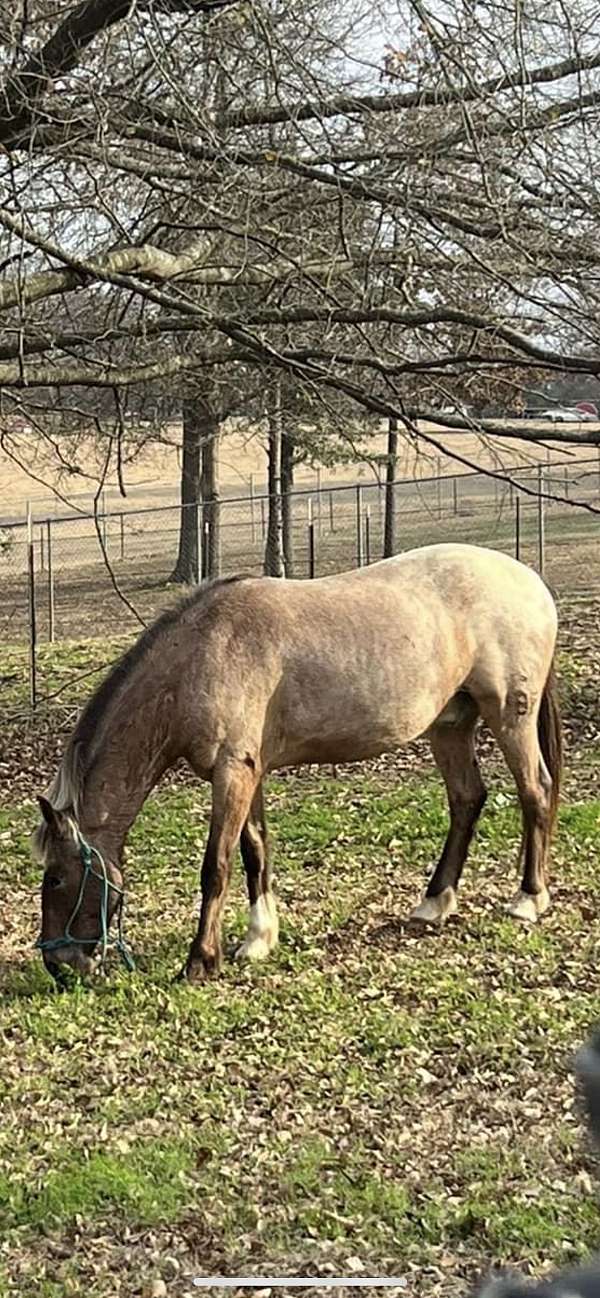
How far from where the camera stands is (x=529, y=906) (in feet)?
21.1

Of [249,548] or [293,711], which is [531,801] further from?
[249,548]

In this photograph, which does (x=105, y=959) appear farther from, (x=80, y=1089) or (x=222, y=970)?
(x=80, y=1089)

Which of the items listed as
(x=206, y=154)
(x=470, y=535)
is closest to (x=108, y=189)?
(x=206, y=154)

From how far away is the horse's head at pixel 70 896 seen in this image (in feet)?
19.1

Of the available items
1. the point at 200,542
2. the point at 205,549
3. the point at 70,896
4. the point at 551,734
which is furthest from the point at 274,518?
the point at 70,896

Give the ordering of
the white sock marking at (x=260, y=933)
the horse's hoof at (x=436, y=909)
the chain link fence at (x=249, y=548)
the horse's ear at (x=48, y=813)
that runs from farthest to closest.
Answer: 1. the chain link fence at (x=249, y=548)
2. the horse's hoof at (x=436, y=909)
3. the white sock marking at (x=260, y=933)
4. the horse's ear at (x=48, y=813)

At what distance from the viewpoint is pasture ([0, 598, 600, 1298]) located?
3.75 meters

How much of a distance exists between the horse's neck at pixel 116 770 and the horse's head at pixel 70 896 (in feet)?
0.37

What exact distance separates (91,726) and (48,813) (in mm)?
435

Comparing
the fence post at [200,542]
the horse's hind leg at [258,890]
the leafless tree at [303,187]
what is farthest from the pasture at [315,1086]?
the fence post at [200,542]

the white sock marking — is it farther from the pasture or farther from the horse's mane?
the horse's mane

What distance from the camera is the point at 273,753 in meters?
6.28

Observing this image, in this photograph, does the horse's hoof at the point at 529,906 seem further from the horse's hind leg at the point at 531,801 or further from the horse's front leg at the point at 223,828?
the horse's front leg at the point at 223,828

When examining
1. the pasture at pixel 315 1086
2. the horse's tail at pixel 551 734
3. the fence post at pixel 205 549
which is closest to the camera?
the pasture at pixel 315 1086
